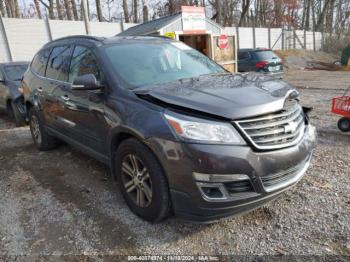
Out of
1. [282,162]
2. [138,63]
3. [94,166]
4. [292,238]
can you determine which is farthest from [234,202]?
[94,166]

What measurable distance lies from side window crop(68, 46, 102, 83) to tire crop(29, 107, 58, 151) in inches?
65.2

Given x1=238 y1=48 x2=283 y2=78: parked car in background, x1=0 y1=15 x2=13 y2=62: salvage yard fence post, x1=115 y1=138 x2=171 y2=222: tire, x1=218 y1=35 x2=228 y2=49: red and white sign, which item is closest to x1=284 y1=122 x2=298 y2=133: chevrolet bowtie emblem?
x1=115 y1=138 x2=171 y2=222: tire

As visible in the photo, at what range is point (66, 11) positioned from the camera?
26.3 metres

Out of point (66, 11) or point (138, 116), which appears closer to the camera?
point (138, 116)

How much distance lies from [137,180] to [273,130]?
1.33 metres

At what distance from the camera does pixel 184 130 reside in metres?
2.39

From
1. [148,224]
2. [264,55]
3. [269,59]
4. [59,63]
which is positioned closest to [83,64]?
[59,63]

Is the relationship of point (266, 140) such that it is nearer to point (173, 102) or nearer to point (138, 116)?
point (173, 102)

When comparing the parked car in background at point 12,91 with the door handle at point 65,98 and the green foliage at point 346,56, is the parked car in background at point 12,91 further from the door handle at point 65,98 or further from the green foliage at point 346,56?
the green foliage at point 346,56

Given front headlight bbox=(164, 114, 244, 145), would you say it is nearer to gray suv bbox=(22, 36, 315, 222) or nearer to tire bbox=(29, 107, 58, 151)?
gray suv bbox=(22, 36, 315, 222)

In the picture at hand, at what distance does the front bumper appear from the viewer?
91.0 inches

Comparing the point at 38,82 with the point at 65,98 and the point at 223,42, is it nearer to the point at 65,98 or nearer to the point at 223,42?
the point at 65,98

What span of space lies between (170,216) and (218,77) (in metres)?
1.57

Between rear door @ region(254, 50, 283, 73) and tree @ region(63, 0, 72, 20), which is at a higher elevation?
tree @ region(63, 0, 72, 20)
